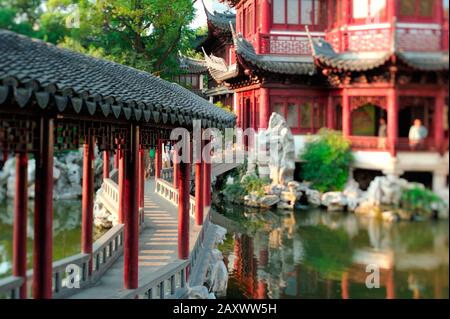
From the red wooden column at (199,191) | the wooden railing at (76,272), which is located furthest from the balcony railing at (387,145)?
the red wooden column at (199,191)

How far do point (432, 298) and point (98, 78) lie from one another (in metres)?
3.41

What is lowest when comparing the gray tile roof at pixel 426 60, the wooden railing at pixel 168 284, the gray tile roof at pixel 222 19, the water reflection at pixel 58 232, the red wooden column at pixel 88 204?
the water reflection at pixel 58 232

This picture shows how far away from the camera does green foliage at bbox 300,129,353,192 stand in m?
4.48

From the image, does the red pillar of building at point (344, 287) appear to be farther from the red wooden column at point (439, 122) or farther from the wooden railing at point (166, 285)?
the wooden railing at point (166, 285)

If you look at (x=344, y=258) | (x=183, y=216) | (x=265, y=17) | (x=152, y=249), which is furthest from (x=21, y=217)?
(x=265, y=17)

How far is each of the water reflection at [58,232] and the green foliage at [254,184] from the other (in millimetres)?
4112

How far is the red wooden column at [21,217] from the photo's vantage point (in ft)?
15.4

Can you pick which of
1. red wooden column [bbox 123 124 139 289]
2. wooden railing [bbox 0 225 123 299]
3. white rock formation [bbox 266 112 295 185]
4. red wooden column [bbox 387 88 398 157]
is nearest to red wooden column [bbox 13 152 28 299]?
wooden railing [bbox 0 225 123 299]

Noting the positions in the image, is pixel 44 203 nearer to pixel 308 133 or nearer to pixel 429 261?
pixel 308 133

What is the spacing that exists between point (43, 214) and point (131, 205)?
1.37 meters

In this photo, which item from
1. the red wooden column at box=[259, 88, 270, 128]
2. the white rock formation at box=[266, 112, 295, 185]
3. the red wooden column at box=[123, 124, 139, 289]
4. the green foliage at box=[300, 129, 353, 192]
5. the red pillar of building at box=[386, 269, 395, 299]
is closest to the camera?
the red pillar of building at box=[386, 269, 395, 299]

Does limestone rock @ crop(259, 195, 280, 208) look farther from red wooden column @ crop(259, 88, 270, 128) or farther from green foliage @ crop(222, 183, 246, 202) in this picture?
green foliage @ crop(222, 183, 246, 202)

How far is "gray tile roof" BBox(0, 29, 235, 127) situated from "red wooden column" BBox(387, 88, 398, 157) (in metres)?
2.02

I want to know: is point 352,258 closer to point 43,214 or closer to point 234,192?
point 43,214
